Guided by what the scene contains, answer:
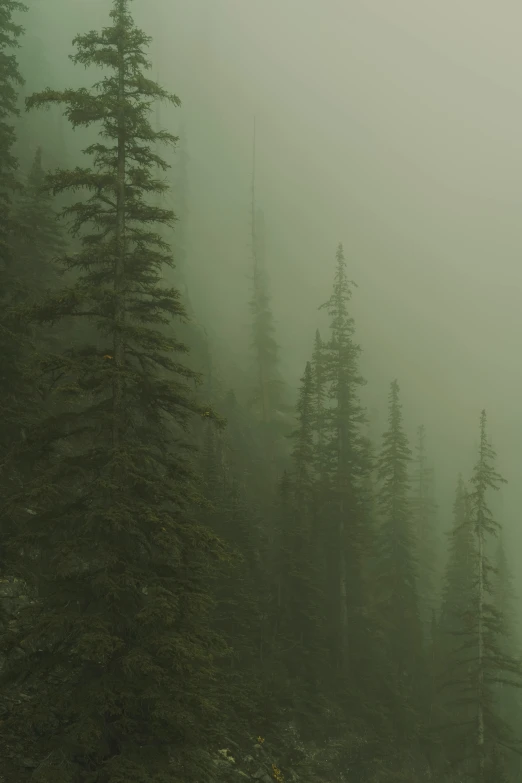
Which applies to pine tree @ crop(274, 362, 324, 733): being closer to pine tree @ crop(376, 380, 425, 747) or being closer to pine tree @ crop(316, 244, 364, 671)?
pine tree @ crop(316, 244, 364, 671)

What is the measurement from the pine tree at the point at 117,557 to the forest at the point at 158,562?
5 centimetres

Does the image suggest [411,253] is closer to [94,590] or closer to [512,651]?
[512,651]

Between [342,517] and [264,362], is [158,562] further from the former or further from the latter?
[264,362]

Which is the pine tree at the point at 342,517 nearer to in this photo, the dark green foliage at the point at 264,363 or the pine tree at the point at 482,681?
the pine tree at the point at 482,681

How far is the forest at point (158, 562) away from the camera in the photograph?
9.09 metres

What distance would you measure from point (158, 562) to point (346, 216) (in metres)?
109

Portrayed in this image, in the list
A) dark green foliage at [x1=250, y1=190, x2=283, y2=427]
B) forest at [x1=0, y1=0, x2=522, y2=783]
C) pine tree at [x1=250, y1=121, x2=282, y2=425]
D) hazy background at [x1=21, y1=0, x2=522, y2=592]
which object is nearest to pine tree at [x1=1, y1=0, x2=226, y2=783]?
forest at [x1=0, y1=0, x2=522, y2=783]

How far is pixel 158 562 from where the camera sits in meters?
10.2

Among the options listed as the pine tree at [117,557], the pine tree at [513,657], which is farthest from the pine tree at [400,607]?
the pine tree at [117,557]

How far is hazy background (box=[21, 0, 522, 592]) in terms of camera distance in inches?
3469

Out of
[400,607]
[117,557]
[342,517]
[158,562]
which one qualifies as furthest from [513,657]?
[117,557]

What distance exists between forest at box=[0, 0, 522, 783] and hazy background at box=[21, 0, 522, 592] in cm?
3823

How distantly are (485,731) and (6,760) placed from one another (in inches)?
898

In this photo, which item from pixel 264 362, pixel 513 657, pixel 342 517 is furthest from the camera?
pixel 264 362
